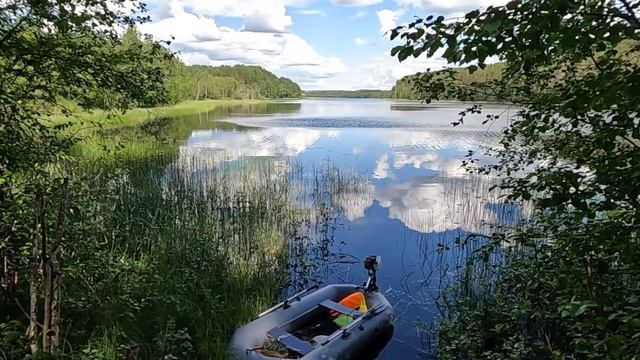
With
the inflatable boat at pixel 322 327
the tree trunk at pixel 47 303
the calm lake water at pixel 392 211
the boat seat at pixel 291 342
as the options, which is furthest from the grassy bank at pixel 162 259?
the calm lake water at pixel 392 211

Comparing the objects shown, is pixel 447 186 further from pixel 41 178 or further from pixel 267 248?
pixel 41 178

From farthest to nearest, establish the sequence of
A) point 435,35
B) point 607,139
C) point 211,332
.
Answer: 1. point 211,332
2. point 607,139
3. point 435,35

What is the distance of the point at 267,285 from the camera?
5.87 meters

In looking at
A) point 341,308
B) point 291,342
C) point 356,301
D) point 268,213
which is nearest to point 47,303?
point 291,342

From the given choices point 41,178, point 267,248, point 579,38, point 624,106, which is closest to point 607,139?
point 624,106

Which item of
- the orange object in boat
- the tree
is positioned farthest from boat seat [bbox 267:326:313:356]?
the tree

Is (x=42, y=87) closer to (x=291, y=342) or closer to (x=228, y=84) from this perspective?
(x=291, y=342)

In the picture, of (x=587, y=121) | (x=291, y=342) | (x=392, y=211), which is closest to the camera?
(x=587, y=121)

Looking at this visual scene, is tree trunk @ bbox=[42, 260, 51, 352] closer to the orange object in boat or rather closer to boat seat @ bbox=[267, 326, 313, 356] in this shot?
boat seat @ bbox=[267, 326, 313, 356]

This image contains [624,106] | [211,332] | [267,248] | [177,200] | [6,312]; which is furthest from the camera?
[177,200]

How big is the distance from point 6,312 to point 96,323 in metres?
0.70

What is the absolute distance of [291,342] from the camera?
14.3 feet

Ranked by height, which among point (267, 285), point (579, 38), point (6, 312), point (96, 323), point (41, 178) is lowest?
point (267, 285)

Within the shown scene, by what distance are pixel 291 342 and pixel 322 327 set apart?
3.16 feet
